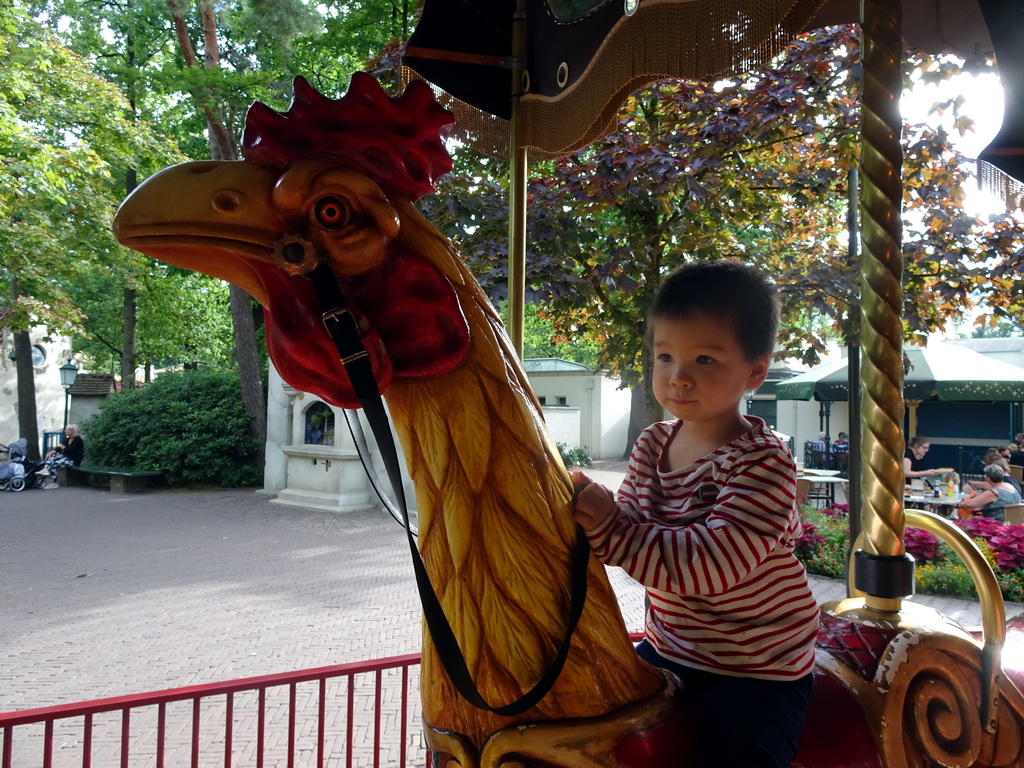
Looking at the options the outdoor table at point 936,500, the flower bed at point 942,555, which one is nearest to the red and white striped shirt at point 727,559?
the flower bed at point 942,555

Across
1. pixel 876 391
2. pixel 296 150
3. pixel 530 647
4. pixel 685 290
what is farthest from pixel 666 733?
pixel 296 150

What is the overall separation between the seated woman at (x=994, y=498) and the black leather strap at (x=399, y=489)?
9347 mm

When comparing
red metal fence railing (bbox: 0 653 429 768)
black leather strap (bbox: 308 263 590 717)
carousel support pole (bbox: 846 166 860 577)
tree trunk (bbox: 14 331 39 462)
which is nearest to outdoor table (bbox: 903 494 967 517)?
carousel support pole (bbox: 846 166 860 577)

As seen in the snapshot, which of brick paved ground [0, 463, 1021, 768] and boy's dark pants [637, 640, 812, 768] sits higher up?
boy's dark pants [637, 640, 812, 768]

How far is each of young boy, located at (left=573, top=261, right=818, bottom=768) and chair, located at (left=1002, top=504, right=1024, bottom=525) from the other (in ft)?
29.5

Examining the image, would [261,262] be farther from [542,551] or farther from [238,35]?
[238,35]

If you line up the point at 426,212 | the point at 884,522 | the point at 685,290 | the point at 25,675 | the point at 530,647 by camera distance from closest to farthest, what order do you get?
1. the point at 530,647
2. the point at 685,290
3. the point at 884,522
4. the point at 426,212
5. the point at 25,675

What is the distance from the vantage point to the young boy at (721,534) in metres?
1.11

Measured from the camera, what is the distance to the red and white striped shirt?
1.10 m

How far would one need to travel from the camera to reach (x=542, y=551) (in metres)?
1.09

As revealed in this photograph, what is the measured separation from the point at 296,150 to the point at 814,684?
1347 mm

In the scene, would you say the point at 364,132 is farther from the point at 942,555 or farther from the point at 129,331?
the point at 129,331

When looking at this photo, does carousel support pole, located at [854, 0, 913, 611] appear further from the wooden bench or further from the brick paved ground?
the wooden bench

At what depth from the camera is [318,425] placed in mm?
14094
